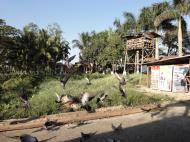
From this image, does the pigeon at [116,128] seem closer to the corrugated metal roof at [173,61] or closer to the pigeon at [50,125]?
the pigeon at [50,125]

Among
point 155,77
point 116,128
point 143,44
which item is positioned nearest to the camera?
point 116,128

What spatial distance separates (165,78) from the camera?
21.2m

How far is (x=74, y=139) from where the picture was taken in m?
8.74

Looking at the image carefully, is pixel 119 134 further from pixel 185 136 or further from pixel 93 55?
pixel 93 55

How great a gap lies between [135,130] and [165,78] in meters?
12.3

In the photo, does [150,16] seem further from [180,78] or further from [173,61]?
[180,78]

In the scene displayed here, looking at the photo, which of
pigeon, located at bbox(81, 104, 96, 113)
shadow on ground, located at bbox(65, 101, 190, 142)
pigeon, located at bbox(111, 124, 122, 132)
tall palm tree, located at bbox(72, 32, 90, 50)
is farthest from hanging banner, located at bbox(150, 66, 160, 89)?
tall palm tree, located at bbox(72, 32, 90, 50)

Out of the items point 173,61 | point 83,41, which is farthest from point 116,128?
point 83,41

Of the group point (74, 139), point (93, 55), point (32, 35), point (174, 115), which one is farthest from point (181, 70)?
point (93, 55)

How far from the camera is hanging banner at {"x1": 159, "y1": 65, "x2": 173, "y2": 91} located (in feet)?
67.9

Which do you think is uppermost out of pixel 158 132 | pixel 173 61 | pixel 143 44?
pixel 143 44

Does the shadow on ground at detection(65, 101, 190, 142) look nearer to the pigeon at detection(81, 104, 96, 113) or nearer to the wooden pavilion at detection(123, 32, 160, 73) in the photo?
the pigeon at detection(81, 104, 96, 113)

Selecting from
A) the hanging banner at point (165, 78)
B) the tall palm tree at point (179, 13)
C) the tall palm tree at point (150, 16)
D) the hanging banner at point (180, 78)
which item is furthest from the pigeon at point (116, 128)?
the tall palm tree at point (150, 16)

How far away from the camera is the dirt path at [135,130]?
8.77 metres
